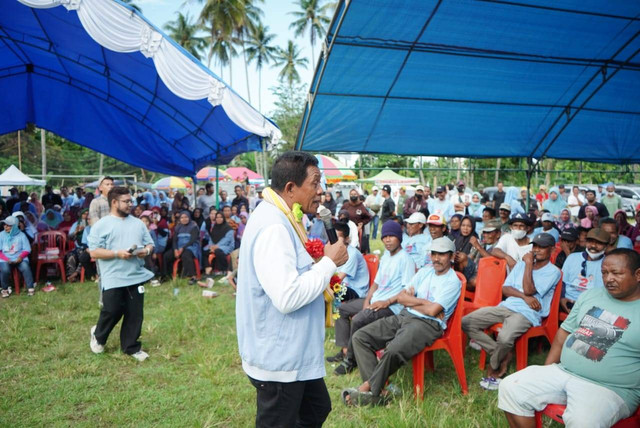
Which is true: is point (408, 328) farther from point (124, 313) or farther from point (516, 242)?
point (124, 313)

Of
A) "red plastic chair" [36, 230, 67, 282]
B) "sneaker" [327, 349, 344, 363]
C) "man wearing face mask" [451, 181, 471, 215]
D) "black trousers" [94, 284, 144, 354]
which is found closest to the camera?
"black trousers" [94, 284, 144, 354]

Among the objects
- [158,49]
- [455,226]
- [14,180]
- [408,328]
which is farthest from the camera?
[14,180]

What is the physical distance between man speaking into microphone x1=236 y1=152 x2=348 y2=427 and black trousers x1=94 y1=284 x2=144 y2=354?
9.65 feet

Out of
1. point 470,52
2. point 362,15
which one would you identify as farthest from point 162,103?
point 470,52

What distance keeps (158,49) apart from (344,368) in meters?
5.00

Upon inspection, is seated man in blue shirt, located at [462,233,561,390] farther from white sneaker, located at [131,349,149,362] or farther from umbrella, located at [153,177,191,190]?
umbrella, located at [153,177,191,190]

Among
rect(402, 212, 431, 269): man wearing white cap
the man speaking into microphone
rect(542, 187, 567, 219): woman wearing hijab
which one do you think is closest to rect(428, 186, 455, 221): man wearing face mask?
rect(542, 187, 567, 219): woman wearing hijab

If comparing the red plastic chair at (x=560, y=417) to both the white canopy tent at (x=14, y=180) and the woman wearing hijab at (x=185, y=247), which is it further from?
the white canopy tent at (x=14, y=180)

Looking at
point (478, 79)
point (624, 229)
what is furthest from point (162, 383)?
point (624, 229)

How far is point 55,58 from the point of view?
28.2 ft

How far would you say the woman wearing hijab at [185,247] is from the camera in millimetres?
8367

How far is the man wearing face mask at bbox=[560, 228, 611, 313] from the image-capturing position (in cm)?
416

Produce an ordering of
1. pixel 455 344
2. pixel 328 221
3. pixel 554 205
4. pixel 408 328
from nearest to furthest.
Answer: pixel 328 221
pixel 408 328
pixel 455 344
pixel 554 205

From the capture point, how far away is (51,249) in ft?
26.5
